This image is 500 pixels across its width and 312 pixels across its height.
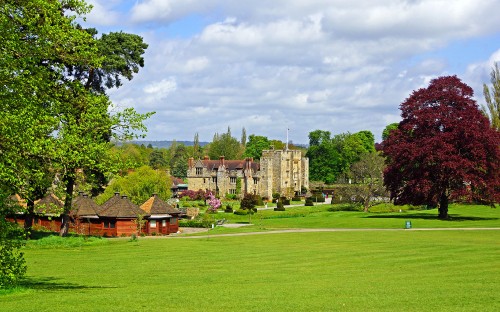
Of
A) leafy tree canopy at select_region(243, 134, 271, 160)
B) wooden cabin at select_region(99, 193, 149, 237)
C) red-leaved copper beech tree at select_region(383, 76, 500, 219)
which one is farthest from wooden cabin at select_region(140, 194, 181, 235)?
leafy tree canopy at select_region(243, 134, 271, 160)

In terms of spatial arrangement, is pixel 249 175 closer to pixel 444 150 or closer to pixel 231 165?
pixel 231 165

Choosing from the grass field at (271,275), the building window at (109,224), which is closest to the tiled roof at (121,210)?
the building window at (109,224)

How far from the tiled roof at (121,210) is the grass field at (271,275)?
48.0 feet

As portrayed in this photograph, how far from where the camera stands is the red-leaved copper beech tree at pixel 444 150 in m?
59.9

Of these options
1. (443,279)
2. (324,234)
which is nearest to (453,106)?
(324,234)

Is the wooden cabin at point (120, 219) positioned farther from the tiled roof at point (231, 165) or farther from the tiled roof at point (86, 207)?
the tiled roof at point (231, 165)

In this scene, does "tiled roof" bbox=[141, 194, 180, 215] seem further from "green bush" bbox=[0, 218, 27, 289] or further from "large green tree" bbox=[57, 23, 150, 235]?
"green bush" bbox=[0, 218, 27, 289]

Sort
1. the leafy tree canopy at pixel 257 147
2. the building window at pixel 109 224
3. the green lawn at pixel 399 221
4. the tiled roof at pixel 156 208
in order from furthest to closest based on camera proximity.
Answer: the leafy tree canopy at pixel 257 147
the tiled roof at pixel 156 208
the building window at pixel 109 224
the green lawn at pixel 399 221

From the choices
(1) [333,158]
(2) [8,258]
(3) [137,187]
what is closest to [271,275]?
(2) [8,258]

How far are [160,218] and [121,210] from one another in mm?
4734

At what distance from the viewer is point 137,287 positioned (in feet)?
70.3

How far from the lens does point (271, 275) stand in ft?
82.2

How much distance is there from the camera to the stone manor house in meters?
130

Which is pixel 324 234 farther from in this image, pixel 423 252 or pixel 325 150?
pixel 325 150
